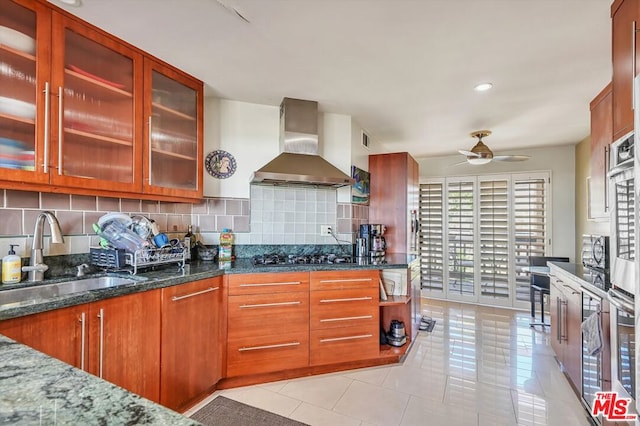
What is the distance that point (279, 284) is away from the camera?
→ 2.34m

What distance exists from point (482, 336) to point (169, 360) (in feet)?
10.3

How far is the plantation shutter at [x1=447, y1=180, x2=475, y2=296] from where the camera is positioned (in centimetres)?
478

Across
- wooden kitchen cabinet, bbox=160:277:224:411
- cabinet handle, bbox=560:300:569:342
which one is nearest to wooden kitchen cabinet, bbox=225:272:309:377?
wooden kitchen cabinet, bbox=160:277:224:411

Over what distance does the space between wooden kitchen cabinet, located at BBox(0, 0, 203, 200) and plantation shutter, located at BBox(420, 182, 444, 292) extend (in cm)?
381

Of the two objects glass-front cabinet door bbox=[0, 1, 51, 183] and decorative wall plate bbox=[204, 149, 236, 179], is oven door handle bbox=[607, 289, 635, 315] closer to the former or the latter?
decorative wall plate bbox=[204, 149, 236, 179]

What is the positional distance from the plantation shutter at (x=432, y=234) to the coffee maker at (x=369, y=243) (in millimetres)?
2048

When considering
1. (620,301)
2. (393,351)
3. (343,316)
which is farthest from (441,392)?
(620,301)

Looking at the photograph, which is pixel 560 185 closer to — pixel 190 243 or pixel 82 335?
pixel 190 243

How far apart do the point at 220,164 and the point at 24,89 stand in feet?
4.68

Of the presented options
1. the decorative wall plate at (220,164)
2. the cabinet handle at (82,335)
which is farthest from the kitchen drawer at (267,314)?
the decorative wall plate at (220,164)

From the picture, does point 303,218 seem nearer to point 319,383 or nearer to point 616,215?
point 319,383

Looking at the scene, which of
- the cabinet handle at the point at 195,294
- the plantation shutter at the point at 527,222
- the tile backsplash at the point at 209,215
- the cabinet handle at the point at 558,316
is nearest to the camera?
the tile backsplash at the point at 209,215

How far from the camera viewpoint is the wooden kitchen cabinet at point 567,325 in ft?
7.03

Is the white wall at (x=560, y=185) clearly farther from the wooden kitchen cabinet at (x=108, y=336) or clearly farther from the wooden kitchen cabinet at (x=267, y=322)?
the wooden kitchen cabinet at (x=108, y=336)
